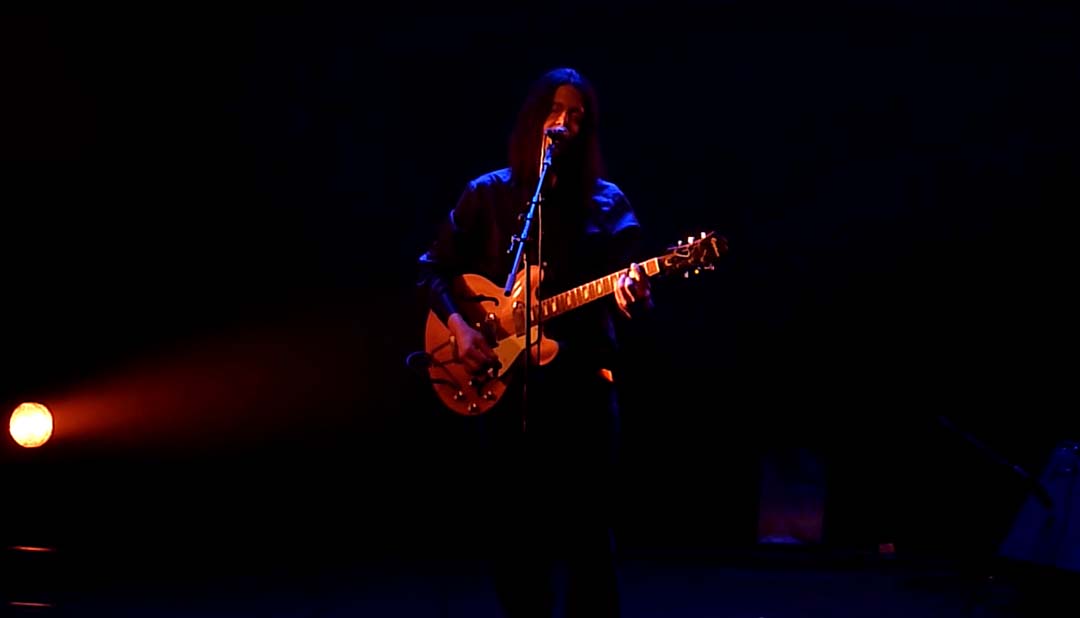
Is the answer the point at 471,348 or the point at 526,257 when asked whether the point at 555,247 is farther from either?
the point at 471,348

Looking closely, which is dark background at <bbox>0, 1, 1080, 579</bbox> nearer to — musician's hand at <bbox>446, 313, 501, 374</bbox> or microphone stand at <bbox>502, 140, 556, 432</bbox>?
musician's hand at <bbox>446, 313, 501, 374</bbox>

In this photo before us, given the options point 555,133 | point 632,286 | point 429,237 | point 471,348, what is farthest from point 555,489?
point 429,237

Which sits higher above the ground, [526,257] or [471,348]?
[526,257]

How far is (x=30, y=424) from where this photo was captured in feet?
14.3

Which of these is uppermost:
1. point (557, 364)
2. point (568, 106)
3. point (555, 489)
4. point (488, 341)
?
point (568, 106)

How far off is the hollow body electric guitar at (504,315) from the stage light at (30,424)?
2.26 metres

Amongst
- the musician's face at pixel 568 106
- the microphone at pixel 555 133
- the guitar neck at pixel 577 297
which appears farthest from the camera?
the musician's face at pixel 568 106

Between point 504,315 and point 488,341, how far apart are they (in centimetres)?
9

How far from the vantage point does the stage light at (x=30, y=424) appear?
4.32 metres

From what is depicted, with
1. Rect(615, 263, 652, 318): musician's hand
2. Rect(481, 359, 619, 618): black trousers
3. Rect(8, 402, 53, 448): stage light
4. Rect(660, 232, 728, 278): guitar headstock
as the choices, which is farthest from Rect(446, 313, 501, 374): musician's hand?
Rect(8, 402, 53, 448): stage light

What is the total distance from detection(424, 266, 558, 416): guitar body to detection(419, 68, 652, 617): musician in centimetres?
2

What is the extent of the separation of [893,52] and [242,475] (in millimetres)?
3709

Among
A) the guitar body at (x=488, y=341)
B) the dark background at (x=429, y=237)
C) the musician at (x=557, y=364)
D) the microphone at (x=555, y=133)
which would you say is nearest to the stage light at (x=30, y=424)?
the dark background at (x=429, y=237)

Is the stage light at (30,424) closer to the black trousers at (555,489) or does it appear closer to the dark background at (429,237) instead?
the dark background at (429,237)
